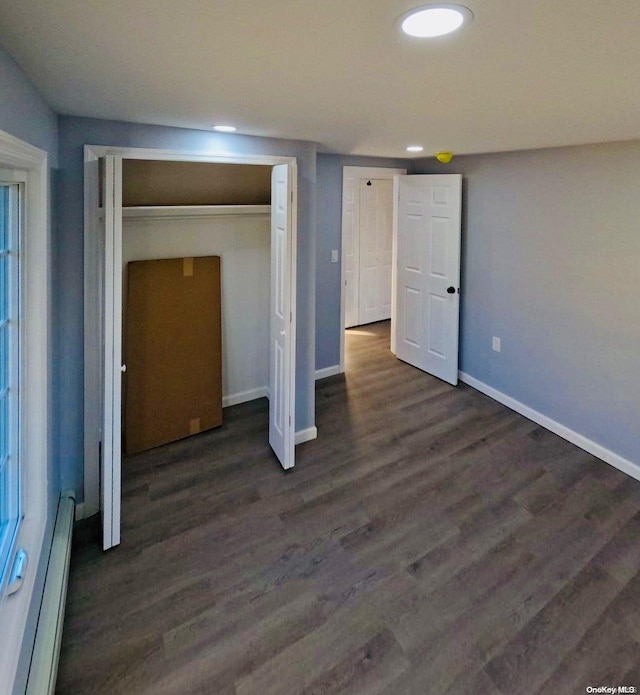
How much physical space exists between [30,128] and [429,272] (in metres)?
3.68

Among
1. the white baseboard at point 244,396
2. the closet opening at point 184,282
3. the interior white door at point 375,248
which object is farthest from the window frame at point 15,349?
the interior white door at point 375,248

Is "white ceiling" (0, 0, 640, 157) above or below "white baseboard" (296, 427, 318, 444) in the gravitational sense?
above

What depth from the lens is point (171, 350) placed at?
3424mm

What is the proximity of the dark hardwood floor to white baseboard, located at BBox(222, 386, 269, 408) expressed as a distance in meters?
0.46

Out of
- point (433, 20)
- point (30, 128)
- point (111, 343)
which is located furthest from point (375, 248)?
point (433, 20)

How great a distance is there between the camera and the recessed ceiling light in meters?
0.93

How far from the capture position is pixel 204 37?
1.12m

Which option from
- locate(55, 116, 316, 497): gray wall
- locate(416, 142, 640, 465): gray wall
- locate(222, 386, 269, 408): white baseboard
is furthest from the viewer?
locate(222, 386, 269, 408): white baseboard

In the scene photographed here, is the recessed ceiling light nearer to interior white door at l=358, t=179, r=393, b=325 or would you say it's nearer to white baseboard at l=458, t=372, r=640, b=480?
white baseboard at l=458, t=372, r=640, b=480

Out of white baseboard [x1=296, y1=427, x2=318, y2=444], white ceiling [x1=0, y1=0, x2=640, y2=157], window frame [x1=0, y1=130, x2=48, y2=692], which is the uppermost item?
white ceiling [x1=0, y1=0, x2=640, y2=157]

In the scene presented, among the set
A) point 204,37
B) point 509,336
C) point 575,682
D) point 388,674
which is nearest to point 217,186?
point 204,37

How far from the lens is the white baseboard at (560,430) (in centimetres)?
312

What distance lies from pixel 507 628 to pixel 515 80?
6.94 ft

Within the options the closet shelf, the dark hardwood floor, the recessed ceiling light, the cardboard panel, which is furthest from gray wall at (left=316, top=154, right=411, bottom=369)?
the recessed ceiling light
